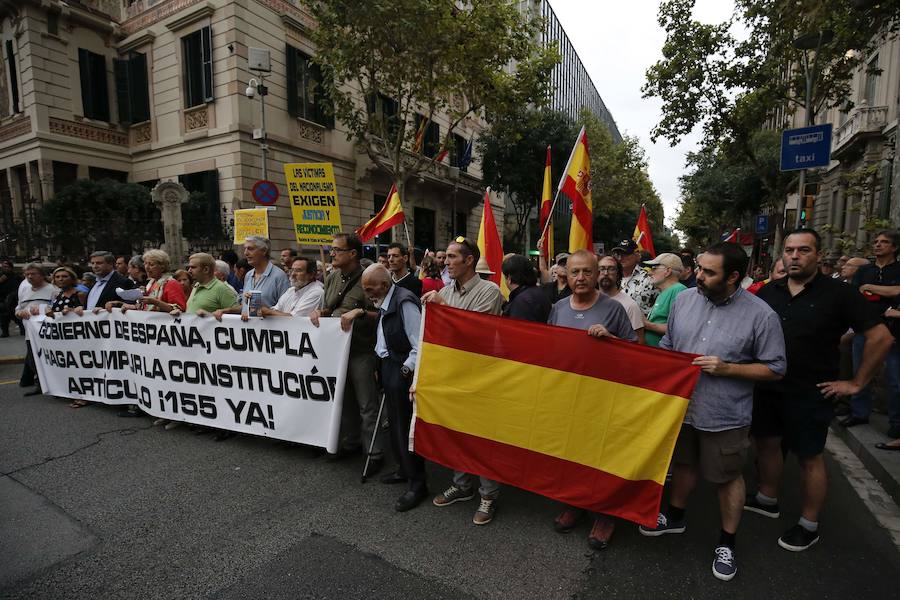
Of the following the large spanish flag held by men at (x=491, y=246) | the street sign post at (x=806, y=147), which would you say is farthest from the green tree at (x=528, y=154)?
the large spanish flag held by men at (x=491, y=246)

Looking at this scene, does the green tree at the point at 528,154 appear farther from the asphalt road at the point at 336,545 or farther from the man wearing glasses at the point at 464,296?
the asphalt road at the point at 336,545

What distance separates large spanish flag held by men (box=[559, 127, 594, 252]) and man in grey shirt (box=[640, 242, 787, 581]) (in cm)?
242

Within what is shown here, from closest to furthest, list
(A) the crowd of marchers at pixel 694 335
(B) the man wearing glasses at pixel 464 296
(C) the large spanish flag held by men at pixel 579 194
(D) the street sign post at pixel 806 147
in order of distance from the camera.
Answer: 1. (A) the crowd of marchers at pixel 694 335
2. (B) the man wearing glasses at pixel 464 296
3. (C) the large spanish flag held by men at pixel 579 194
4. (D) the street sign post at pixel 806 147

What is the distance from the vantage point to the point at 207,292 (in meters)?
4.62

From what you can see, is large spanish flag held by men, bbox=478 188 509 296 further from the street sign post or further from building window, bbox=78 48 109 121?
building window, bbox=78 48 109 121

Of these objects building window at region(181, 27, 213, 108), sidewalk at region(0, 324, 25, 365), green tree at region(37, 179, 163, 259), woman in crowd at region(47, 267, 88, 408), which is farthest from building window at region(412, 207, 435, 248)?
woman in crowd at region(47, 267, 88, 408)

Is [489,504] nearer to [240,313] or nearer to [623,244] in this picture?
[240,313]

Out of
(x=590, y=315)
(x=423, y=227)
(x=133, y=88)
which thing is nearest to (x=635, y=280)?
(x=590, y=315)

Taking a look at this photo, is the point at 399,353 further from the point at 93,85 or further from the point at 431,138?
the point at 431,138

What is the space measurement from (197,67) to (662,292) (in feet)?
53.8

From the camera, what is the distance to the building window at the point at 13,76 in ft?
51.7

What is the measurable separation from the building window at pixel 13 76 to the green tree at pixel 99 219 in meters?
7.08

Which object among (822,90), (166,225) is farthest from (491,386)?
(822,90)

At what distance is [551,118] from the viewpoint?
1000 inches
